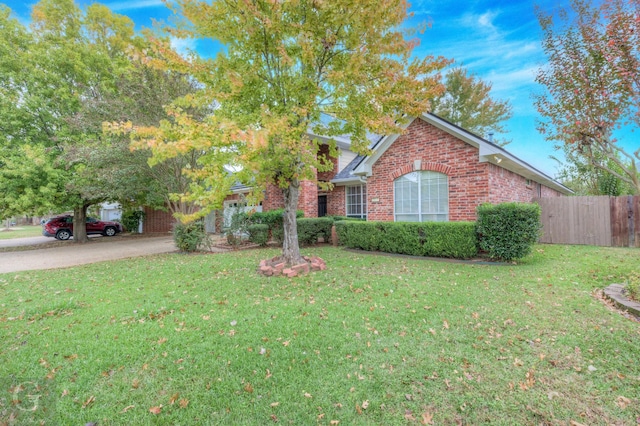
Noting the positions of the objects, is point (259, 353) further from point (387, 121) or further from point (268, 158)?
point (387, 121)

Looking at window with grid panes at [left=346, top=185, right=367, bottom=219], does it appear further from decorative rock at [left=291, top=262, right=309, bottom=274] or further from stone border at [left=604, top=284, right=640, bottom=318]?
stone border at [left=604, top=284, right=640, bottom=318]

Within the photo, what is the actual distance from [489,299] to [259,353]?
4.26 metres

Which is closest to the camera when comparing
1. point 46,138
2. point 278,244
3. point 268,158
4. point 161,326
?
point 161,326

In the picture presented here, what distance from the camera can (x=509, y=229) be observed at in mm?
7891

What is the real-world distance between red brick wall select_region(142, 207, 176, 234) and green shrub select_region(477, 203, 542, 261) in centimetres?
2236

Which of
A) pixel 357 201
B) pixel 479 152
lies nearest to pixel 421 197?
pixel 479 152

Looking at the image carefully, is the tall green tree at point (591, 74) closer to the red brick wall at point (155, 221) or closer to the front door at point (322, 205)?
the front door at point (322, 205)

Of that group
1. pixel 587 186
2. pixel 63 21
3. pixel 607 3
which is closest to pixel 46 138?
pixel 63 21

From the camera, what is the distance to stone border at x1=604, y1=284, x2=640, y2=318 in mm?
4477

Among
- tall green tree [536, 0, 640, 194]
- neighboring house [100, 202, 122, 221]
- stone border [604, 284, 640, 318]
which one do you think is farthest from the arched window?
neighboring house [100, 202, 122, 221]

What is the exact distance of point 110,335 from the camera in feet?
13.3

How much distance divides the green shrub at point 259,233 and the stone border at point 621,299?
1104 cm

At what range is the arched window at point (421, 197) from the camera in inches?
407

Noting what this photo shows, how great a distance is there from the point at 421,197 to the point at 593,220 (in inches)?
286
